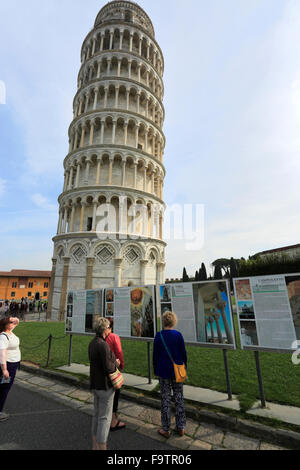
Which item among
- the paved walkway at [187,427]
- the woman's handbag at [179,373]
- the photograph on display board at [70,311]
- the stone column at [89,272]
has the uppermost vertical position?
the stone column at [89,272]

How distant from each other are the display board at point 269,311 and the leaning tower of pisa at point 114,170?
17.6 metres

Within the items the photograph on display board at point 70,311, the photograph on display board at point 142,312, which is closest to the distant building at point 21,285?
the photograph on display board at point 70,311

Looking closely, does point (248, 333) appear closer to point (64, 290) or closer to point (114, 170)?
point (64, 290)

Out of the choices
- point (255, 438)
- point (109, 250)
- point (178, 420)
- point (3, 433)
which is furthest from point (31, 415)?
point (109, 250)

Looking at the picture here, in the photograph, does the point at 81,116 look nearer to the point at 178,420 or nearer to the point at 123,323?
the point at 123,323

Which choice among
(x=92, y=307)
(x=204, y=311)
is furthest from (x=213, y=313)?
(x=92, y=307)

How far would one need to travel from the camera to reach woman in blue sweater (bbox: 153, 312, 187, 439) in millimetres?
3668

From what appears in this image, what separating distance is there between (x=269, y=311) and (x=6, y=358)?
18.2ft

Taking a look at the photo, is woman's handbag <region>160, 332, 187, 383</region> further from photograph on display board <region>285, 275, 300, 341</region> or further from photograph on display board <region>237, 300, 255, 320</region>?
photograph on display board <region>285, 275, 300, 341</region>

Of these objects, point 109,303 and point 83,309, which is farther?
point 83,309

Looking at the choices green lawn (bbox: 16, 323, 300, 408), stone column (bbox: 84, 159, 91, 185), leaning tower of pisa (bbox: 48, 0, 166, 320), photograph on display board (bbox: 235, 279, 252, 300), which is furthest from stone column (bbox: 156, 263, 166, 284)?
photograph on display board (bbox: 235, 279, 252, 300)

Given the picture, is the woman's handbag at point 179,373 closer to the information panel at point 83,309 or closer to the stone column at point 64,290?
the information panel at point 83,309

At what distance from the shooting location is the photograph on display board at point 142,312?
19.6 feet

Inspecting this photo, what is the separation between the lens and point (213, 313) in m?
5.06
